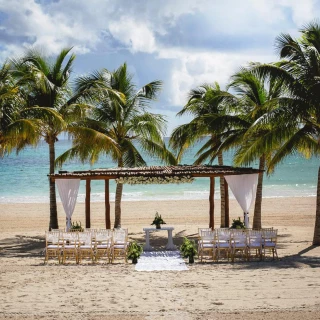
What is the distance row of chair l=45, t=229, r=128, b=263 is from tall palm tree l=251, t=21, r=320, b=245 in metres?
4.97

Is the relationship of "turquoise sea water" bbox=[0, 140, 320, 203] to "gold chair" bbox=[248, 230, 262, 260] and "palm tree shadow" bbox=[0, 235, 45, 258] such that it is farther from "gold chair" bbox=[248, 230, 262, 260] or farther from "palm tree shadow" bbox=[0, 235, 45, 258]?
"gold chair" bbox=[248, 230, 262, 260]

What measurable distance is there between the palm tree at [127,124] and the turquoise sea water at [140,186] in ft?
30.1

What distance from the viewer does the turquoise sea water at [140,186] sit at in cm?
4147

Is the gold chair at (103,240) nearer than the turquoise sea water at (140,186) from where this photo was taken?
Yes

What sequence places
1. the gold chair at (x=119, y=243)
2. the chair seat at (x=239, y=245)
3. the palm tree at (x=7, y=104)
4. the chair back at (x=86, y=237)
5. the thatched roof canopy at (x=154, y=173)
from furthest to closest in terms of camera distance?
the palm tree at (x=7, y=104)
the thatched roof canopy at (x=154, y=173)
the gold chair at (x=119, y=243)
the chair back at (x=86, y=237)
the chair seat at (x=239, y=245)

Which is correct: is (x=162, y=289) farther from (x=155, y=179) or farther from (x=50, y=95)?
(x=50, y=95)

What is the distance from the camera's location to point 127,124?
66.1 feet

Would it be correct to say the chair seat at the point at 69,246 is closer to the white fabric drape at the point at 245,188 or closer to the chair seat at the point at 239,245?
the chair seat at the point at 239,245

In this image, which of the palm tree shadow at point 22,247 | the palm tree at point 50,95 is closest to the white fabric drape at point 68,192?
the palm tree shadow at point 22,247

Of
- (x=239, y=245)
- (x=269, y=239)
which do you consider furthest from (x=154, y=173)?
(x=269, y=239)

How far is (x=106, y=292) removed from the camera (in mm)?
9484

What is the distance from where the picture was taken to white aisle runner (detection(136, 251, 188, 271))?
40.2ft

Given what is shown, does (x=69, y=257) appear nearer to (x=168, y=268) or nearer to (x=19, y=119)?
(x=168, y=268)

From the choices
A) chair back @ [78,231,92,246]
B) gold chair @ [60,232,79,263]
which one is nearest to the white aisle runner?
chair back @ [78,231,92,246]
